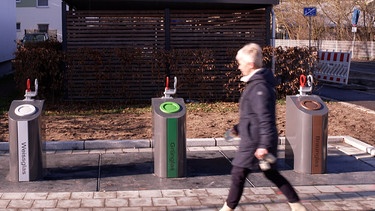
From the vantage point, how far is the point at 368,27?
4050 centimetres

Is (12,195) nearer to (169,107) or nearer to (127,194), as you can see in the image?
(127,194)

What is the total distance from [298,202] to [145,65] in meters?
8.74

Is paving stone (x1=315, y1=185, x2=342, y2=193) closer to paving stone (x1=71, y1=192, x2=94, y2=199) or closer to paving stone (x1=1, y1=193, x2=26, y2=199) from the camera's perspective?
paving stone (x1=71, y1=192, x2=94, y2=199)

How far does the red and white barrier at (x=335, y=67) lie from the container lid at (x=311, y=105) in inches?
464

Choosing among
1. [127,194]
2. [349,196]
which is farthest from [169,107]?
[349,196]

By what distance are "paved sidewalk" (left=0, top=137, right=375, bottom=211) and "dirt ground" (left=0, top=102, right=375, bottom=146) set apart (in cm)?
125

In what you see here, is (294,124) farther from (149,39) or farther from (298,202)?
(149,39)

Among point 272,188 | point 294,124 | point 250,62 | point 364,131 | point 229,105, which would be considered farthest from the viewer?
point 229,105

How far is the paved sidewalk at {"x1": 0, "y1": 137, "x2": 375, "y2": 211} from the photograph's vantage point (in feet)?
20.0

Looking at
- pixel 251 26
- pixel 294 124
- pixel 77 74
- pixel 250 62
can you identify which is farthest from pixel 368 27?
pixel 250 62

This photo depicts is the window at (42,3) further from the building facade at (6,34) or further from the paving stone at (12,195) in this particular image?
the paving stone at (12,195)

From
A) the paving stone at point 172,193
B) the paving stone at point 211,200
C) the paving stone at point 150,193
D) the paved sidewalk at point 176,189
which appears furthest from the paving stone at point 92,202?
the paving stone at point 211,200

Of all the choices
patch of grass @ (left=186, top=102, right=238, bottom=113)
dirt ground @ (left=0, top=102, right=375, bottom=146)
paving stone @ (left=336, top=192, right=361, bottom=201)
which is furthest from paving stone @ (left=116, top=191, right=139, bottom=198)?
patch of grass @ (left=186, top=102, right=238, bottom=113)

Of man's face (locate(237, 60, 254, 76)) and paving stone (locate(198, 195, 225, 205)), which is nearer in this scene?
man's face (locate(237, 60, 254, 76))
